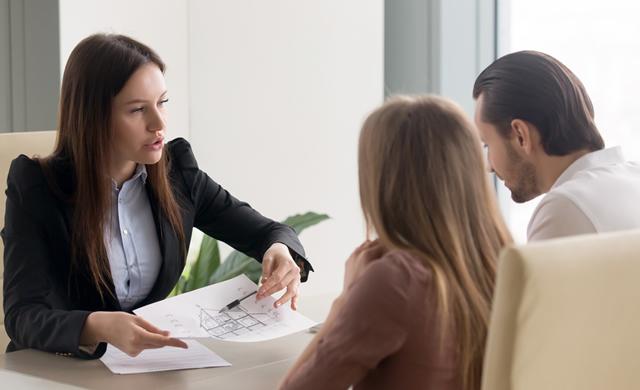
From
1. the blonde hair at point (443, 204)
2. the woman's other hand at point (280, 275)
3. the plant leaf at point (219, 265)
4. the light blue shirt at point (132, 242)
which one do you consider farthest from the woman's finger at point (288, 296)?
the plant leaf at point (219, 265)

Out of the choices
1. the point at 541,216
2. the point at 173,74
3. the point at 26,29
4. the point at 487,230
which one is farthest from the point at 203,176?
the point at 173,74

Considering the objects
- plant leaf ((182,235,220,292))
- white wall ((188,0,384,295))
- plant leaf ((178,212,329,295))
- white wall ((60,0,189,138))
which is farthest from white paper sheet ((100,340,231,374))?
white wall ((188,0,384,295))

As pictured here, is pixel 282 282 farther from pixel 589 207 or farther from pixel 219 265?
pixel 219 265

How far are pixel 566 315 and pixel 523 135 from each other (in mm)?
992

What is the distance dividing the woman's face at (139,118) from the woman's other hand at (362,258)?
84 centimetres

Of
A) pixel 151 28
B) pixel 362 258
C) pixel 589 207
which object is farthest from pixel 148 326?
pixel 151 28

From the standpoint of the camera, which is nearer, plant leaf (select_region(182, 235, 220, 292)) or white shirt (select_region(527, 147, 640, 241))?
white shirt (select_region(527, 147, 640, 241))

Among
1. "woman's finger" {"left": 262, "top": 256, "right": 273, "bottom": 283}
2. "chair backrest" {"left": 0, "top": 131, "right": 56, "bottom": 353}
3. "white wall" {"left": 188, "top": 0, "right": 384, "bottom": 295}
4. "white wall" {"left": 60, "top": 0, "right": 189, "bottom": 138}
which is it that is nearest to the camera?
"woman's finger" {"left": 262, "top": 256, "right": 273, "bottom": 283}

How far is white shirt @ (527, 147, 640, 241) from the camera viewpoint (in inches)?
68.7

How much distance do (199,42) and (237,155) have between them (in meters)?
0.50

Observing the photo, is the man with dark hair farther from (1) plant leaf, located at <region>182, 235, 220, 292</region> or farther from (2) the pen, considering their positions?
(1) plant leaf, located at <region>182, 235, 220, 292</region>

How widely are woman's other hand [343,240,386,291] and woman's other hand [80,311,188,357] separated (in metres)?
0.43

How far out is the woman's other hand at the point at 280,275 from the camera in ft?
6.59

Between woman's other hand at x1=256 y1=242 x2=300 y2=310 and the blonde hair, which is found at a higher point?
the blonde hair
